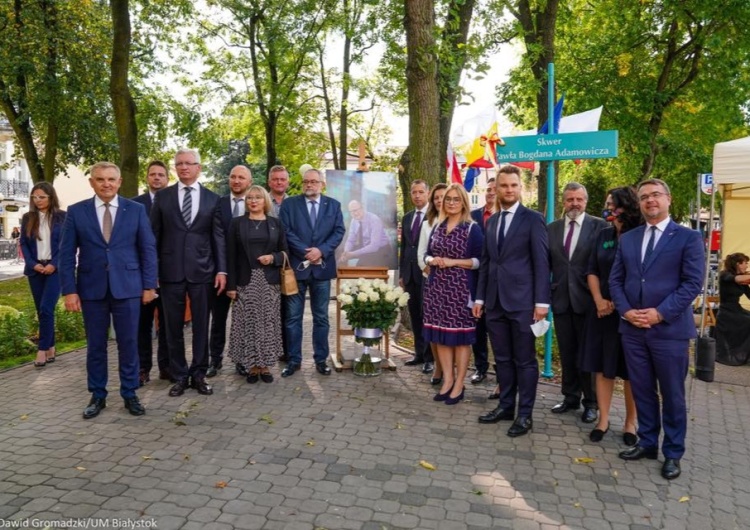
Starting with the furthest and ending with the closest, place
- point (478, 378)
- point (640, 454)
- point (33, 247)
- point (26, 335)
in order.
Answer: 1. point (26, 335)
2. point (33, 247)
3. point (478, 378)
4. point (640, 454)

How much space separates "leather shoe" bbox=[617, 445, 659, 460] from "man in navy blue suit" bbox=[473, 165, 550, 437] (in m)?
0.79

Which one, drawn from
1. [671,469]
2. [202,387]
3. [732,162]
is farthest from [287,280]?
[732,162]

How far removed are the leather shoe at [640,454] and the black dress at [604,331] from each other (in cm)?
58

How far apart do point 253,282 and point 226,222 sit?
2.97ft

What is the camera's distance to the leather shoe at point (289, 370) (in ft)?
21.0

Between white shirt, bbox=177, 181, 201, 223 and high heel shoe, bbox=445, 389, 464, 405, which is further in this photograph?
white shirt, bbox=177, 181, 201, 223

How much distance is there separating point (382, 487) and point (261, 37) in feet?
57.9

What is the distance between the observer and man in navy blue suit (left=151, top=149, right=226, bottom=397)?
18.6 ft

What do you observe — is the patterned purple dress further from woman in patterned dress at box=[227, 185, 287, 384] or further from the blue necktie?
woman in patterned dress at box=[227, 185, 287, 384]

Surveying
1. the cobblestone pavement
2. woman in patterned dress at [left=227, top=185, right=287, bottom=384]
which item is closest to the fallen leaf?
the cobblestone pavement

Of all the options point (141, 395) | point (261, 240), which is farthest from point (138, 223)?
point (141, 395)

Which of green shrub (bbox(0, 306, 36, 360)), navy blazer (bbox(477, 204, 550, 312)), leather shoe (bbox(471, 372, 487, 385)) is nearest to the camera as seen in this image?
navy blazer (bbox(477, 204, 550, 312))

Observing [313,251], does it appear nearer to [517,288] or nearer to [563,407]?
[517,288]

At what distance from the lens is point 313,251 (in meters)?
6.38
